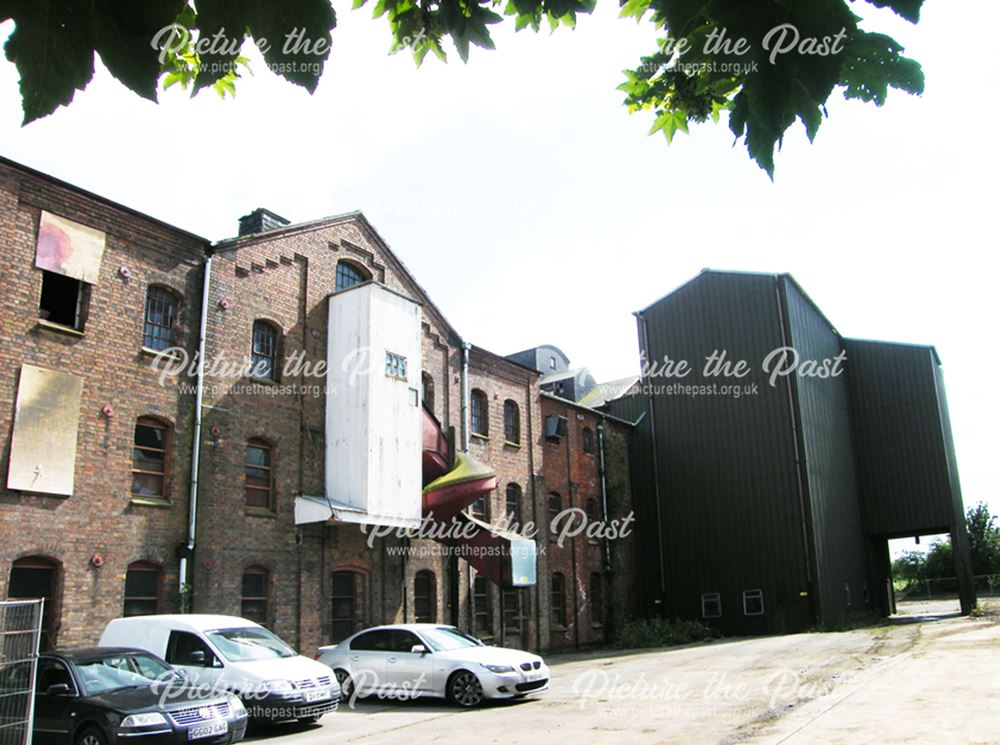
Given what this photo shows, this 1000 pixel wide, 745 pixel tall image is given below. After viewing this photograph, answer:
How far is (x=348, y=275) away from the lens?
23.2 meters

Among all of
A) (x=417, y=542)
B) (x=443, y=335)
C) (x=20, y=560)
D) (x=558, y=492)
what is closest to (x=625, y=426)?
(x=558, y=492)

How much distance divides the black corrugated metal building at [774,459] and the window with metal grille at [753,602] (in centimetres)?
4

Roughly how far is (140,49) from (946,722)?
12.2 metres

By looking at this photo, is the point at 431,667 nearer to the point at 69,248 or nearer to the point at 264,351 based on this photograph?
the point at 264,351

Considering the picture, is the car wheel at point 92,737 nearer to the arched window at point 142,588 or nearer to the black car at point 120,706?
the black car at point 120,706

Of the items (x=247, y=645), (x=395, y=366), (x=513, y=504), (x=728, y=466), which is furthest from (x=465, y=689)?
(x=728, y=466)

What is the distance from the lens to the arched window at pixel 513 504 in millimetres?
28312

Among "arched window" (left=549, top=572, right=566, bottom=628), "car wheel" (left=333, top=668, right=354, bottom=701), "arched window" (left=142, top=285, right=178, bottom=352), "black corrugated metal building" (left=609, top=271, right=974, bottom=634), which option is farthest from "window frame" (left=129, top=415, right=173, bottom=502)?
"black corrugated metal building" (left=609, top=271, right=974, bottom=634)

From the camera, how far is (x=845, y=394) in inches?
1415

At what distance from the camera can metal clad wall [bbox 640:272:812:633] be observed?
3059 cm

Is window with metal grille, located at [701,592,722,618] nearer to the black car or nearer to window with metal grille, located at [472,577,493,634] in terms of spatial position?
window with metal grille, located at [472,577,493,634]

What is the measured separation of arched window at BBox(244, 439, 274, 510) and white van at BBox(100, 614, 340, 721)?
16.1ft

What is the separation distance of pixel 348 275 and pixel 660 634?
16.5 m

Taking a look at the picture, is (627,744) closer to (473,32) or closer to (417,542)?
(473,32)
